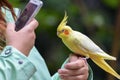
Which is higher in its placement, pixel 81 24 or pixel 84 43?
pixel 84 43

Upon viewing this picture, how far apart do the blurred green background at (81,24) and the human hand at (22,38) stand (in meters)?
1.51

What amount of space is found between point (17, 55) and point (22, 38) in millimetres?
58

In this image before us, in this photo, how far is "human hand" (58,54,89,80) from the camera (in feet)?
5.44

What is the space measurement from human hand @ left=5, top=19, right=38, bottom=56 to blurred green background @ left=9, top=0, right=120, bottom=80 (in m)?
1.51

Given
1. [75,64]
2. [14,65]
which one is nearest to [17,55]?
[14,65]

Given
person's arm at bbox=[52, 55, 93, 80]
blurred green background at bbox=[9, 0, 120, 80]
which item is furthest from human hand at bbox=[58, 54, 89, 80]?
blurred green background at bbox=[9, 0, 120, 80]

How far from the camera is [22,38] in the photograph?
166 cm

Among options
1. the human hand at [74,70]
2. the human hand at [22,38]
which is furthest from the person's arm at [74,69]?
the human hand at [22,38]

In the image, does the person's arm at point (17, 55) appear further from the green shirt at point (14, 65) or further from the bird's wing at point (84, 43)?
the bird's wing at point (84, 43)

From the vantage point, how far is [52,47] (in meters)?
3.64

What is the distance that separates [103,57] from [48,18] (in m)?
1.73

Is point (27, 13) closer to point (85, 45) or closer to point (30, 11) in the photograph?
point (30, 11)

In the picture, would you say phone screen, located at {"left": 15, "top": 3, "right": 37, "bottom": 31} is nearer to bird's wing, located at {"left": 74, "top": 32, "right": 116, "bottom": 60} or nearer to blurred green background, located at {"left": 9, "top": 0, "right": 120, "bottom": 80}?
bird's wing, located at {"left": 74, "top": 32, "right": 116, "bottom": 60}

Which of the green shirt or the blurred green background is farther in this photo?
the blurred green background
